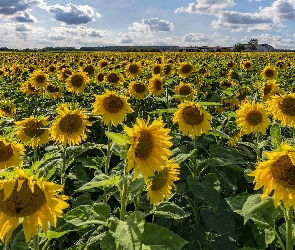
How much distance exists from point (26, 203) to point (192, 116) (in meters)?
2.28

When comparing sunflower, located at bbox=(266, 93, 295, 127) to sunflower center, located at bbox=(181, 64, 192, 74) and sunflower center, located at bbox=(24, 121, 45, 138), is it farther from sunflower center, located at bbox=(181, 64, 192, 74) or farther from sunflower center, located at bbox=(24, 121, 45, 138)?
sunflower center, located at bbox=(181, 64, 192, 74)

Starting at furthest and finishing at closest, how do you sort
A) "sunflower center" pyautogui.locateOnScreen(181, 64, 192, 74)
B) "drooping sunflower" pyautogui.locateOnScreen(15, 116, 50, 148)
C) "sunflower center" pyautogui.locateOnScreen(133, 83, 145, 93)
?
"sunflower center" pyautogui.locateOnScreen(181, 64, 192, 74), "sunflower center" pyautogui.locateOnScreen(133, 83, 145, 93), "drooping sunflower" pyautogui.locateOnScreen(15, 116, 50, 148)

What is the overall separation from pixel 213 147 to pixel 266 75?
6453 millimetres

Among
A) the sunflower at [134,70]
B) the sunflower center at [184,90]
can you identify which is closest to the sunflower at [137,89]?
the sunflower center at [184,90]

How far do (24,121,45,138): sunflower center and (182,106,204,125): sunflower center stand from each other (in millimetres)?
1709

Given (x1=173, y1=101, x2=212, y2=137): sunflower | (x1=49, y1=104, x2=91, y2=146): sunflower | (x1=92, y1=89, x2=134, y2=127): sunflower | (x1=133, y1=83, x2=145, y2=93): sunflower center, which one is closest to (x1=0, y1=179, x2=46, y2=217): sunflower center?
(x1=49, y1=104, x2=91, y2=146): sunflower

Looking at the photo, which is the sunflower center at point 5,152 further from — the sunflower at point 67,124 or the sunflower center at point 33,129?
the sunflower center at point 33,129

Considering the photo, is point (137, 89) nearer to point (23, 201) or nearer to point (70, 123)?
point (70, 123)

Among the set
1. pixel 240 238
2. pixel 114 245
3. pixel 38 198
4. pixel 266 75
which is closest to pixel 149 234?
pixel 114 245

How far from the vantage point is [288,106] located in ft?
15.6

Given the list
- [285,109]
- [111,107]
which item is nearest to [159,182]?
[111,107]

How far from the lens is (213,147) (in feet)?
12.8

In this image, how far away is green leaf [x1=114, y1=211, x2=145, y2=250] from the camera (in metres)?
2.13

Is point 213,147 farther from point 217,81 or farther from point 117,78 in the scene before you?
point 217,81
